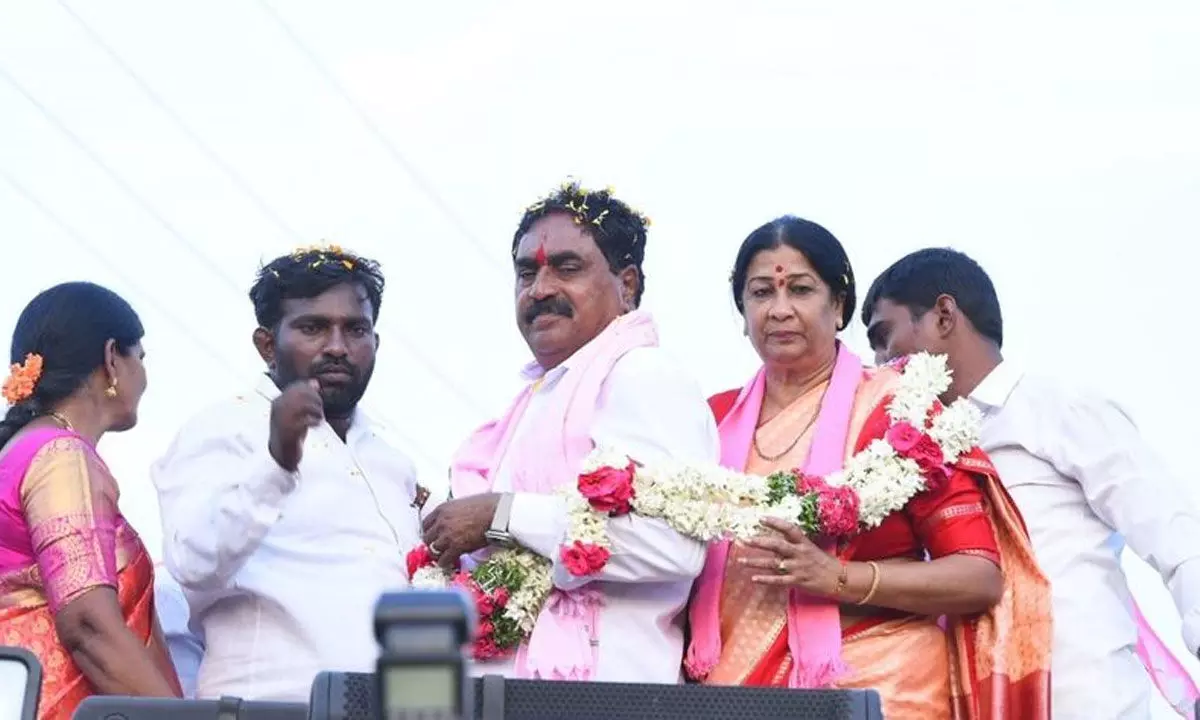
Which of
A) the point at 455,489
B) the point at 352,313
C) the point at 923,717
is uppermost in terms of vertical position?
the point at 352,313

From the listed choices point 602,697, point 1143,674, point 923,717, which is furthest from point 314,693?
point 1143,674

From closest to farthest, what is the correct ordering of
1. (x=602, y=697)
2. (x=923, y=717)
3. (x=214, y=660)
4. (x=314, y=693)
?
(x=314, y=693), (x=602, y=697), (x=923, y=717), (x=214, y=660)

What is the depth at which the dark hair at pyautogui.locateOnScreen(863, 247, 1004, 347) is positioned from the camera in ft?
17.0

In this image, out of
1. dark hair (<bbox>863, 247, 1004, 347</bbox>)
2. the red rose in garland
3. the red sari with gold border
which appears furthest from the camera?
dark hair (<bbox>863, 247, 1004, 347</bbox>)

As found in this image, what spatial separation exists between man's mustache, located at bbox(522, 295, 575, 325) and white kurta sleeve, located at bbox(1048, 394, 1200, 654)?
4.33 feet

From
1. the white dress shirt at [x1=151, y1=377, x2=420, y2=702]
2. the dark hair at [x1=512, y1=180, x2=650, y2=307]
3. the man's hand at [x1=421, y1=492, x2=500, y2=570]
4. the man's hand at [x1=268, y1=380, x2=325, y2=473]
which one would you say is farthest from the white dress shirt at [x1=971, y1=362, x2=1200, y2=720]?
the man's hand at [x1=268, y1=380, x2=325, y2=473]

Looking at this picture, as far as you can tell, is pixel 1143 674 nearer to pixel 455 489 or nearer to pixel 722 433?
pixel 722 433

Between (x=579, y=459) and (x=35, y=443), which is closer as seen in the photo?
(x=579, y=459)

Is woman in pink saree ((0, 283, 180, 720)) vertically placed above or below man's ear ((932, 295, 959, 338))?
below

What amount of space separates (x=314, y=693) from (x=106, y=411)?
8.62ft

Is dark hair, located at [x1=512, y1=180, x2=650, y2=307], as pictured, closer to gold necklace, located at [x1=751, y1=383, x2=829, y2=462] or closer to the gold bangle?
gold necklace, located at [x1=751, y1=383, x2=829, y2=462]

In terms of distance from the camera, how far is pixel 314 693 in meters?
2.47

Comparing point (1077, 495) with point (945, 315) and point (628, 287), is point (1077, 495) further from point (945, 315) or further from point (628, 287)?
point (628, 287)

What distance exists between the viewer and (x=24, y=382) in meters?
4.84
